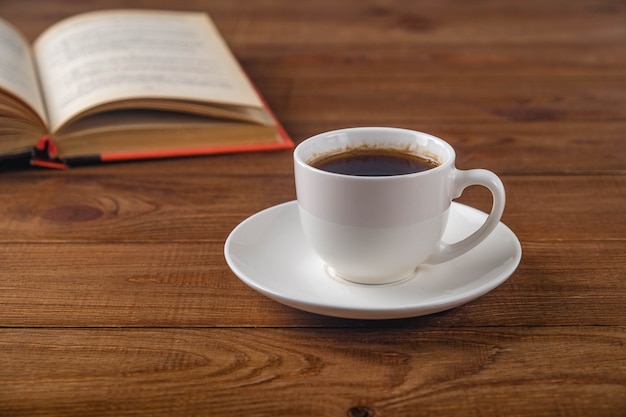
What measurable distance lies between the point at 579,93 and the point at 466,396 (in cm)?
84

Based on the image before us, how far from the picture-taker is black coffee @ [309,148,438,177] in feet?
2.21

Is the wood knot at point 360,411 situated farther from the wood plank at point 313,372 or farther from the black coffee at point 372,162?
the black coffee at point 372,162

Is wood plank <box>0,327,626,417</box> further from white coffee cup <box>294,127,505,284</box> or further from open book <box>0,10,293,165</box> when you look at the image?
open book <box>0,10,293,165</box>

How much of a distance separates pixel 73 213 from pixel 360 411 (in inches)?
19.3

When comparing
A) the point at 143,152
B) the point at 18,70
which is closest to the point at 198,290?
the point at 143,152

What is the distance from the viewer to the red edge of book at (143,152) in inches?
40.8

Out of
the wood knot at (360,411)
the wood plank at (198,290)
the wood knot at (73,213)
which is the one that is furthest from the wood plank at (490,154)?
the wood knot at (360,411)

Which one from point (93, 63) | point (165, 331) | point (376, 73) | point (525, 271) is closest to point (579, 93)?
point (376, 73)

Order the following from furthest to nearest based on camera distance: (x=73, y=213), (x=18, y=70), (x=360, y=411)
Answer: (x=18, y=70) → (x=73, y=213) → (x=360, y=411)

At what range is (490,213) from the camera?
0.66m

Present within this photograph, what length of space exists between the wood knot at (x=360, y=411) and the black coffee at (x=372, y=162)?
0.70ft

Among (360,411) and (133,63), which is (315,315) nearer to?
(360,411)

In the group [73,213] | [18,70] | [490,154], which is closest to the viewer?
[73,213]

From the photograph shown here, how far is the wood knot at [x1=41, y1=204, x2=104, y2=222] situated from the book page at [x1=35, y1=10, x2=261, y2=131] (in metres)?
0.17
